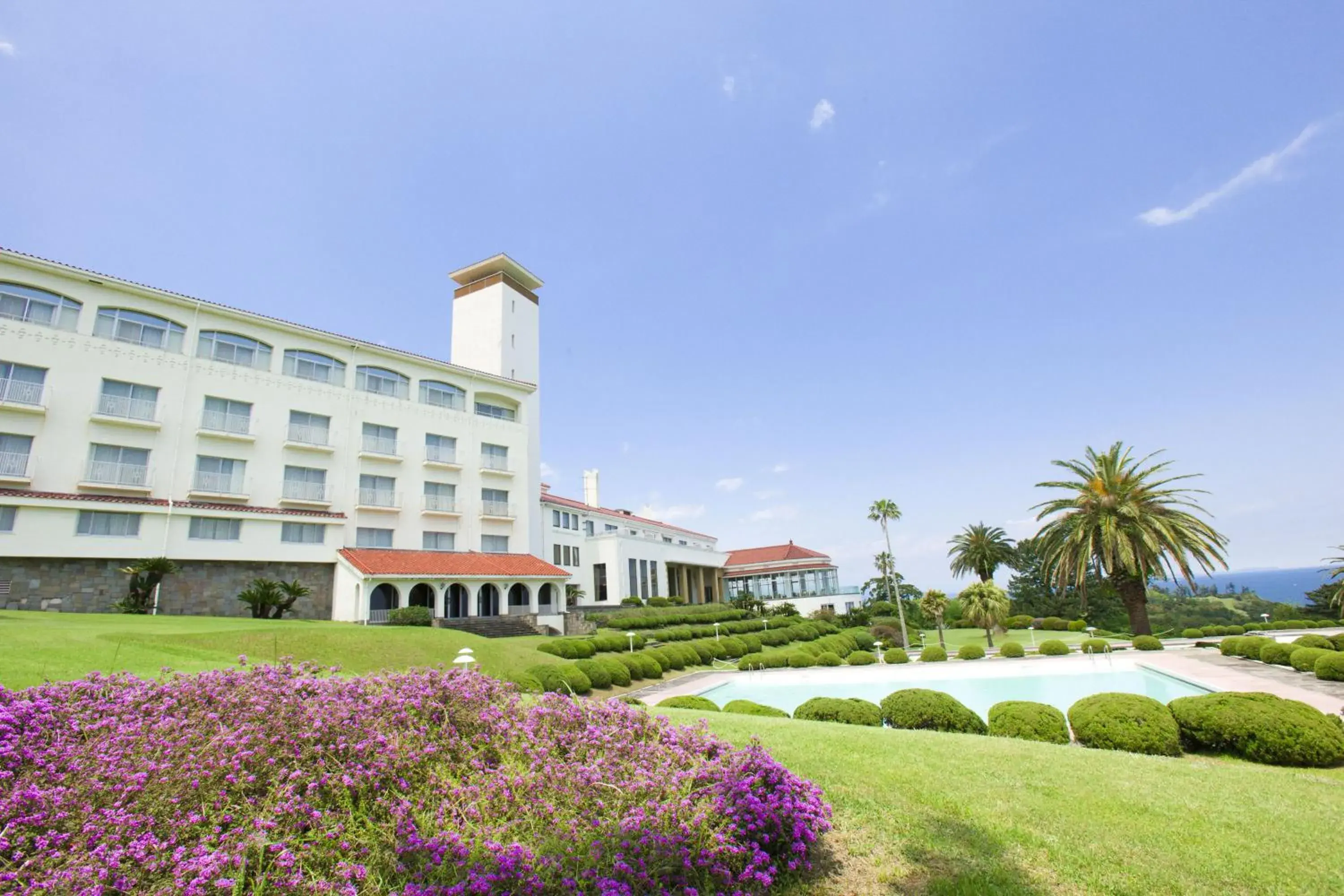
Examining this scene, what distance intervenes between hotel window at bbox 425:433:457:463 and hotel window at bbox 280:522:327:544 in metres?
6.97

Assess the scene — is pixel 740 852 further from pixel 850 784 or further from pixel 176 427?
pixel 176 427

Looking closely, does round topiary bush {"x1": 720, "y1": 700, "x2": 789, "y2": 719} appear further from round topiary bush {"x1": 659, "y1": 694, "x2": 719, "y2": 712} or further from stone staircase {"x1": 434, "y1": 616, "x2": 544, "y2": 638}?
stone staircase {"x1": 434, "y1": 616, "x2": 544, "y2": 638}

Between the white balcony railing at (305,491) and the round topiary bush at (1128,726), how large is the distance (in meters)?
32.5

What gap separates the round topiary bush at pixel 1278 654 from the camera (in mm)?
20172

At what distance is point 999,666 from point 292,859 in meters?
27.2

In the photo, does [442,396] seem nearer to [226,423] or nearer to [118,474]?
[226,423]

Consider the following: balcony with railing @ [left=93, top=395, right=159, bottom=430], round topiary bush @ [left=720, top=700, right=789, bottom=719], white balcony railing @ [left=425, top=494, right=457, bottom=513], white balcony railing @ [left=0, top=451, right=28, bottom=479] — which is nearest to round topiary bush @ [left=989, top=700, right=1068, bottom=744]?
round topiary bush @ [left=720, top=700, right=789, bottom=719]

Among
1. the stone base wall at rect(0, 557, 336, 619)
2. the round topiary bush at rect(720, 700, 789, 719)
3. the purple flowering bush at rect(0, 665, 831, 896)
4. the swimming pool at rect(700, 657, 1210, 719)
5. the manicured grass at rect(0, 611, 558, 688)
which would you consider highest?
the stone base wall at rect(0, 557, 336, 619)

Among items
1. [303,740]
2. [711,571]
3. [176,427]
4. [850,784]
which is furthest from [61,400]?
[711,571]

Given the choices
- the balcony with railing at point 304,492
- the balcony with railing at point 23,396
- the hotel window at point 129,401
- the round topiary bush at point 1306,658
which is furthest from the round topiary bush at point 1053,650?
the balcony with railing at point 23,396

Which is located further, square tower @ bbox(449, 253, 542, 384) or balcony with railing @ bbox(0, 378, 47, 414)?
square tower @ bbox(449, 253, 542, 384)

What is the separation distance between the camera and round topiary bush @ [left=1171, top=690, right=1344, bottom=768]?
9.71 metres

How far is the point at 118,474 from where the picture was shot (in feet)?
86.2

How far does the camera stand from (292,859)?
4164mm
